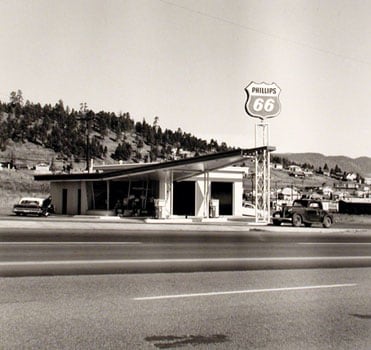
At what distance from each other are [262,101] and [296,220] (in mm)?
10087

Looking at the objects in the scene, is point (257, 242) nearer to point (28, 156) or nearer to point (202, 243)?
point (202, 243)

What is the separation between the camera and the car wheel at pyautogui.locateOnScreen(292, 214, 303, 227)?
119 feet

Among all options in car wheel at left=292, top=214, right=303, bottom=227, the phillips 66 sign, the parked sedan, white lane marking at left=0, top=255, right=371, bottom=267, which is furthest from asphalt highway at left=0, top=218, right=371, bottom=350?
the parked sedan

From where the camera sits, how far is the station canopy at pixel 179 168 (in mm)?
37781

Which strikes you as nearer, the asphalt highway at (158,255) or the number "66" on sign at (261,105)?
the asphalt highway at (158,255)

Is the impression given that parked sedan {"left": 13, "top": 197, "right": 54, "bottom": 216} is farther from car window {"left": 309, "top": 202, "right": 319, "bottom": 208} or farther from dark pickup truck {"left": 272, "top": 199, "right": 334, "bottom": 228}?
car window {"left": 309, "top": 202, "right": 319, "bottom": 208}

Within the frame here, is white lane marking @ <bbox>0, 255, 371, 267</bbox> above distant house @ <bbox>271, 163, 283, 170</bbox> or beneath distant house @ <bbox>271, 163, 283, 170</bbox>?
beneath

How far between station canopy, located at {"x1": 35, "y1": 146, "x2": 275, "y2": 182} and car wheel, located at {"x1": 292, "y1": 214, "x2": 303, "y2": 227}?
432cm

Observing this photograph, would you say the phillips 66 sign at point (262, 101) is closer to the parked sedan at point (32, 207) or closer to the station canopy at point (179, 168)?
the station canopy at point (179, 168)

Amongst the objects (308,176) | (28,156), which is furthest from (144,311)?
(308,176)

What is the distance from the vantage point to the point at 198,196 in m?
49.0

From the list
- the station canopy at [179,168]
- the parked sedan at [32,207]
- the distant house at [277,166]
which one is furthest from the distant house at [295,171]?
the parked sedan at [32,207]

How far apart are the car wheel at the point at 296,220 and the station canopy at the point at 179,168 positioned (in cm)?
432

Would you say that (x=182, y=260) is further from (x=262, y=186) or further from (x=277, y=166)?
(x=277, y=166)
